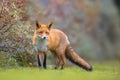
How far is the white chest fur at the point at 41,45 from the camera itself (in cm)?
1608

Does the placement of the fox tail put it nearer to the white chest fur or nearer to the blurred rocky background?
the blurred rocky background

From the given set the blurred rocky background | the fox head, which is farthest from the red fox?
the blurred rocky background

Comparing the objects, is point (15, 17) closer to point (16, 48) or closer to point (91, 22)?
point (16, 48)

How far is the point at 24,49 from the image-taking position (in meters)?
16.5

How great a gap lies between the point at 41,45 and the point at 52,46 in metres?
0.55

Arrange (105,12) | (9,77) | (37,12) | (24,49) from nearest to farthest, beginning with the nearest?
(9,77), (24,49), (37,12), (105,12)

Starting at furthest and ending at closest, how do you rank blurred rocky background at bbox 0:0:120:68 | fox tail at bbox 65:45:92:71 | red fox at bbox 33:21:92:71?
1. fox tail at bbox 65:45:92:71
2. red fox at bbox 33:21:92:71
3. blurred rocky background at bbox 0:0:120:68

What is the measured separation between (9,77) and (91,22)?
2147 centimetres

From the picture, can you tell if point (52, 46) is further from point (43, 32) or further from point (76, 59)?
point (76, 59)

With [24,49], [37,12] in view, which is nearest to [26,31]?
[24,49]

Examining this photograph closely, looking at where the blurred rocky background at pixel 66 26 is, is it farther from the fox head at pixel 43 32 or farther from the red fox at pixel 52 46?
the fox head at pixel 43 32

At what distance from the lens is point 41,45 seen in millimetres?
16062

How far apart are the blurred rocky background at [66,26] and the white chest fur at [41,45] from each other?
0.31 m

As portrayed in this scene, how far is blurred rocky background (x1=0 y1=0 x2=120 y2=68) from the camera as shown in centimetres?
1587
